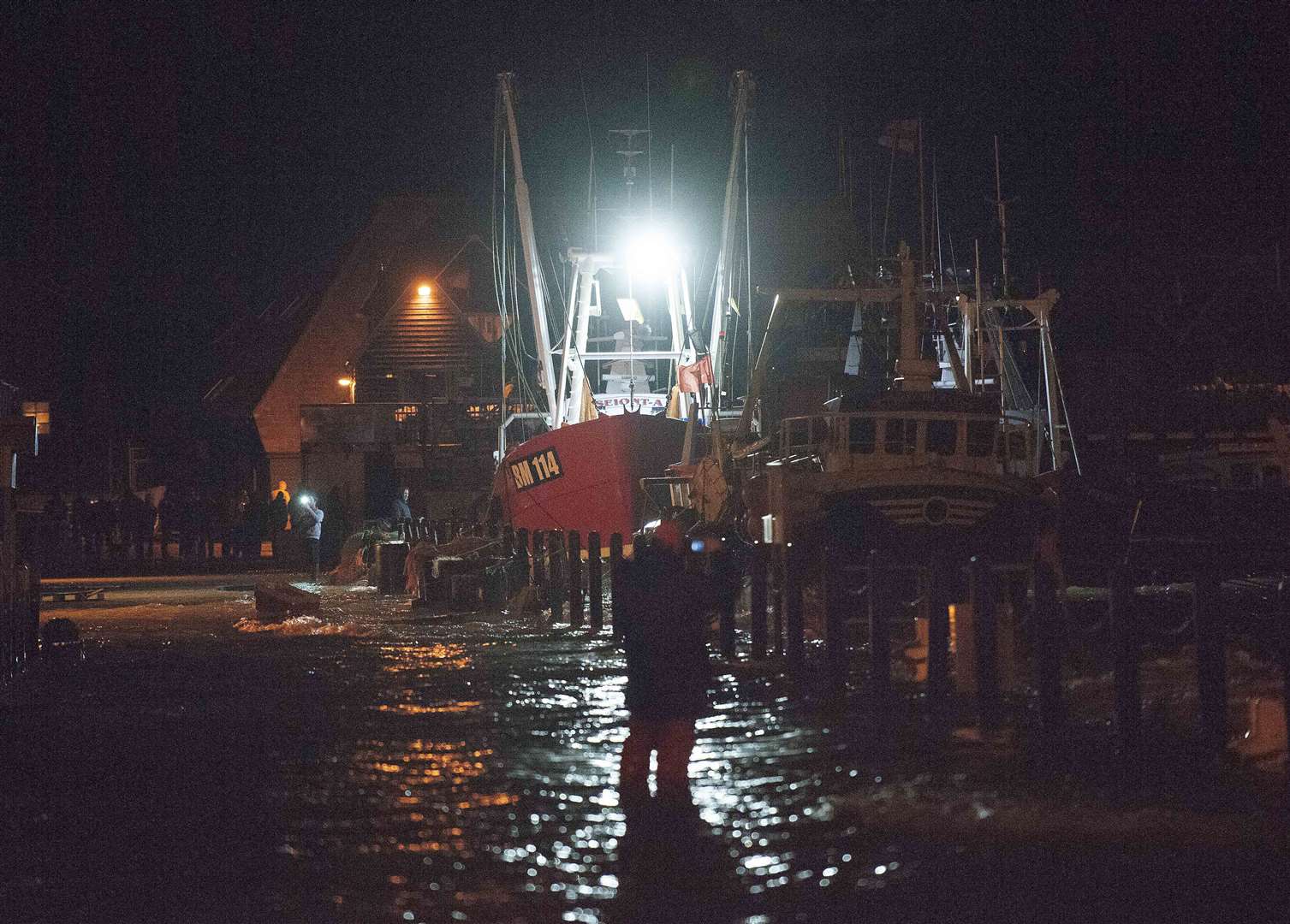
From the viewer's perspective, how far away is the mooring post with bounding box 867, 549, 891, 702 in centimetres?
1066

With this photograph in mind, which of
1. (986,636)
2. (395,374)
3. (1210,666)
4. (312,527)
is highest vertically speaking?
(395,374)

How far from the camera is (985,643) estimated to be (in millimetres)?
9680

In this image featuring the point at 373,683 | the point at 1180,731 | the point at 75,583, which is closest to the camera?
the point at 1180,731

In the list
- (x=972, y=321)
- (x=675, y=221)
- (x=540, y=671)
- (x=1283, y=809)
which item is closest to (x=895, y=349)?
(x=972, y=321)

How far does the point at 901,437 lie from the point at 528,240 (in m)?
14.4

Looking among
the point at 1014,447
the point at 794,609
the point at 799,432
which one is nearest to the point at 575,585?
the point at 794,609

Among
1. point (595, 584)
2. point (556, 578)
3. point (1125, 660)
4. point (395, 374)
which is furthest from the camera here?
point (395, 374)

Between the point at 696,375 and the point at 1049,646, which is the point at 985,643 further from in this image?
the point at 696,375

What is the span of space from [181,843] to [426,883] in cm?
143

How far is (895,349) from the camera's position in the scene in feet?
107

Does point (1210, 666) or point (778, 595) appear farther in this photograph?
point (778, 595)

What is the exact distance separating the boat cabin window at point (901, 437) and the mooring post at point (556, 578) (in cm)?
544

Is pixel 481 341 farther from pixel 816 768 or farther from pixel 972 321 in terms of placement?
pixel 816 768

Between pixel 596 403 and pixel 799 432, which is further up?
pixel 596 403
